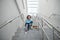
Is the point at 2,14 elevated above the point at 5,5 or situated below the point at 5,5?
below

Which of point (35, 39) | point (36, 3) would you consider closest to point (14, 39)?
point (35, 39)

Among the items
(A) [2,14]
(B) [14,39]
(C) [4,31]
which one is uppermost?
(A) [2,14]

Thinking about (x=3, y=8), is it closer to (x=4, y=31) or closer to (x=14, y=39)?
(x=4, y=31)

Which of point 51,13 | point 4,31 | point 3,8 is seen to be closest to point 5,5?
point 3,8

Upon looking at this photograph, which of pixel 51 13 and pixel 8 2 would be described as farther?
pixel 51 13

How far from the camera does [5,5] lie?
523 centimetres

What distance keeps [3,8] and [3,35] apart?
102cm

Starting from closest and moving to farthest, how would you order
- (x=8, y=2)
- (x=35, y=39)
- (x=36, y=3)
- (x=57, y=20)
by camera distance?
(x=35, y=39) → (x=8, y=2) → (x=57, y=20) → (x=36, y=3)

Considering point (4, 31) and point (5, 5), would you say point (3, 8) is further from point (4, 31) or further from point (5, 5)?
point (4, 31)

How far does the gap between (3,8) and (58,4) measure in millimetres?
5026

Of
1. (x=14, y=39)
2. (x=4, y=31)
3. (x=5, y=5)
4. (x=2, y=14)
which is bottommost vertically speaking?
(x=14, y=39)

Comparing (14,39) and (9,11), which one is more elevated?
(9,11)

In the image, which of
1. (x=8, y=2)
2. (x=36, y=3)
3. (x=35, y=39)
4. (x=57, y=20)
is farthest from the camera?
(x=36, y=3)

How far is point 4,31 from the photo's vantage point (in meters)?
5.14
